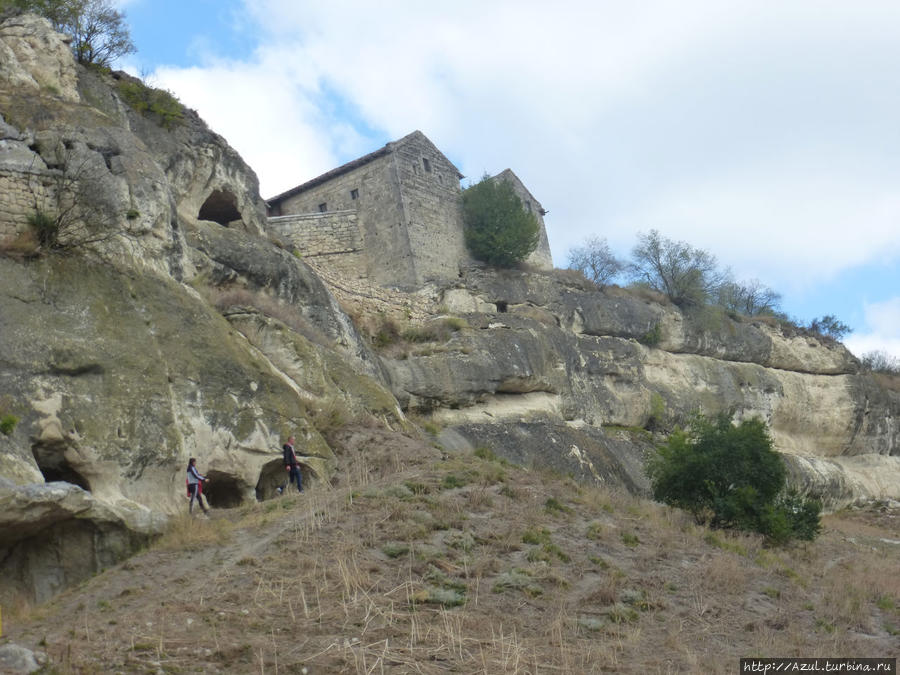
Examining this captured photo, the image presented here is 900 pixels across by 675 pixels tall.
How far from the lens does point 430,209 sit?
99.5 ft

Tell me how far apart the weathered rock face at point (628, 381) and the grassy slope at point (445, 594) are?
7124 millimetres

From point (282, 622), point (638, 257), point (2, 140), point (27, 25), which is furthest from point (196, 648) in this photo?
point (638, 257)

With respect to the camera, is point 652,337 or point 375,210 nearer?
point 375,210

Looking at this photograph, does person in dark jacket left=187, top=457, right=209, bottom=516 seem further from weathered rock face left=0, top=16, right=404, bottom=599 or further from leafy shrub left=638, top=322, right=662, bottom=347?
leafy shrub left=638, top=322, right=662, bottom=347

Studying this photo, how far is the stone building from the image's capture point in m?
29.0

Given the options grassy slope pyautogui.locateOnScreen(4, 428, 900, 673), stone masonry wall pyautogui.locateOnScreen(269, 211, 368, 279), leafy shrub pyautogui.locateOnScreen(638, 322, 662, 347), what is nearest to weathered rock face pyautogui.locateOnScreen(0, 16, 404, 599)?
grassy slope pyautogui.locateOnScreen(4, 428, 900, 673)

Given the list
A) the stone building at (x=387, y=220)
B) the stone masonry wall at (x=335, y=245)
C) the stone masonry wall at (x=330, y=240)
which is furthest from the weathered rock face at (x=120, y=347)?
the stone building at (x=387, y=220)

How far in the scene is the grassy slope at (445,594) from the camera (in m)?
8.67

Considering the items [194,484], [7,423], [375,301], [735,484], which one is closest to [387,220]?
[375,301]

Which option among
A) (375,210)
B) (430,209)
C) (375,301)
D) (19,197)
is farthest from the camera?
(430,209)

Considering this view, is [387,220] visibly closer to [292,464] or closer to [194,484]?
[292,464]

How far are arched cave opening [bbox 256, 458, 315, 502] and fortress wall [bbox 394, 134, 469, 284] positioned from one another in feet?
46.1

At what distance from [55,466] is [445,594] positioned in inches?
221

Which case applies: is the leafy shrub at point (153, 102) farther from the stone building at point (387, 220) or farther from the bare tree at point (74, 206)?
the stone building at point (387, 220)
